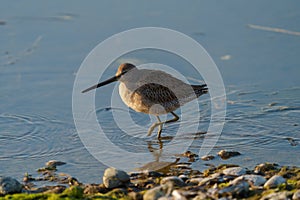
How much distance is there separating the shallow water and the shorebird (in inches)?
12.8

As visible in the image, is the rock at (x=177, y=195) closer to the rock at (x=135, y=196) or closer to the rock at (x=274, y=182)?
the rock at (x=135, y=196)

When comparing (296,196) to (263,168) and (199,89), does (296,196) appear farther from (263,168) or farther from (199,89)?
(199,89)

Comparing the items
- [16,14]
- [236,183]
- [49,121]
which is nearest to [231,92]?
[49,121]

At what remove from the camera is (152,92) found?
7699 millimetres

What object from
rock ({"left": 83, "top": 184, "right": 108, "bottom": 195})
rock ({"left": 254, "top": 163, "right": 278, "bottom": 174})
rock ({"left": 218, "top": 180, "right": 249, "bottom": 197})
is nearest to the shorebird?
rock ({"left": 254, "top": 163, "right": 278, "bottom": 174})

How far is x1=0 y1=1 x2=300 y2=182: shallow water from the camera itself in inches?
282

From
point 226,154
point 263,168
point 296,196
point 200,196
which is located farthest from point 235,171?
point 296,196

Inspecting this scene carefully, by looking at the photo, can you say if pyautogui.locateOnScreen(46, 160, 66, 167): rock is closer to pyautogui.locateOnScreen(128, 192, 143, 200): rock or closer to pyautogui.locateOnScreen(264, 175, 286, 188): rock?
pyautogui.locateOnScreen(128, 192, 143, 200): rock

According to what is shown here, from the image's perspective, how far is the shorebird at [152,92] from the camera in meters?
7.67

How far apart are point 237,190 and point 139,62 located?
5289 mm

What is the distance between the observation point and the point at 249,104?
8.49 m

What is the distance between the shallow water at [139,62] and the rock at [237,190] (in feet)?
4.94

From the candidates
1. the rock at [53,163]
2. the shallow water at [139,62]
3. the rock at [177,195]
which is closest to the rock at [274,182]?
the rock at [177,195]

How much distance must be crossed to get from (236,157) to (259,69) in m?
3.35
